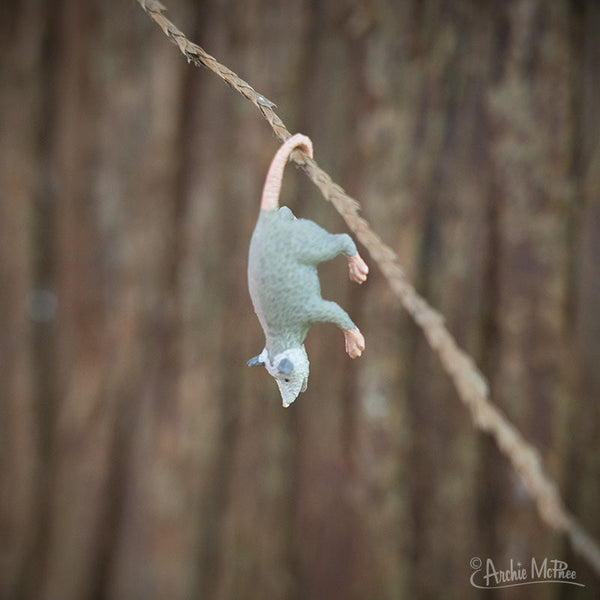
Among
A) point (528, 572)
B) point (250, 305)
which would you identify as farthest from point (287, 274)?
point (528, 572)

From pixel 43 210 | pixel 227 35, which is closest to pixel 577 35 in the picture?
pixel 227 35

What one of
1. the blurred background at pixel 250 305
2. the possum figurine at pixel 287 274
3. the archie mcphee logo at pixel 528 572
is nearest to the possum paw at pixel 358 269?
the possum figurine at pixel 287 274

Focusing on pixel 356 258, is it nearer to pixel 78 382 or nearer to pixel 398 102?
pixel 398 102

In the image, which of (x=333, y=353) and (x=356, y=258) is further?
(x=333, y=353)

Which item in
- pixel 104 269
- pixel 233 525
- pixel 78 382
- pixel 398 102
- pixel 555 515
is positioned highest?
pixel 398 102

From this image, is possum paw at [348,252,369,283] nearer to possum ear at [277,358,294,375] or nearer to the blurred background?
possum ear at [277,358,294,375]

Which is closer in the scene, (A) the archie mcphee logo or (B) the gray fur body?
(B) the gray fur body

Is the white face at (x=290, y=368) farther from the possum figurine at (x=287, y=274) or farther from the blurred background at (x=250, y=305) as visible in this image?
the blurred background at (x=250, y=305)

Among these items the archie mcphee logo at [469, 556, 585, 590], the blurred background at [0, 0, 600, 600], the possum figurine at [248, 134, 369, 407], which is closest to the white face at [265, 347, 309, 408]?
the possum figurine at [248, 134, 369, 407]
